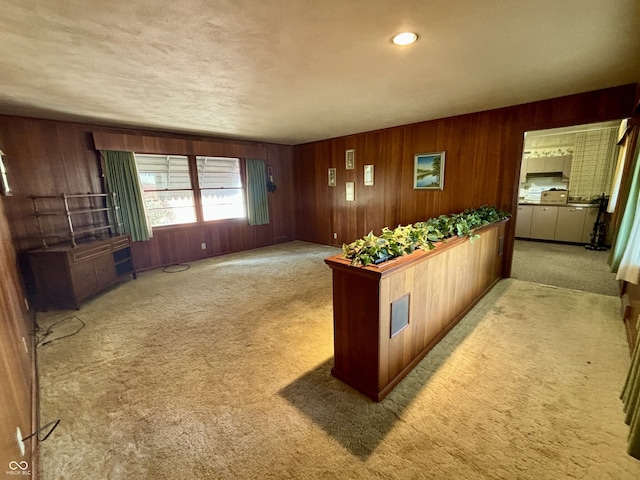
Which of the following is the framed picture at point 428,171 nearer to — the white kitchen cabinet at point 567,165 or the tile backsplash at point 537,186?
the tile backsplash at point 537,186

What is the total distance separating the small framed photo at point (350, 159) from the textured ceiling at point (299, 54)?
206cm

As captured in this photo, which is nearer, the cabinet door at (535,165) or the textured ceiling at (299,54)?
the textured ceiling at (299,54)

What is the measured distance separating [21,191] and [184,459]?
14.1 feet

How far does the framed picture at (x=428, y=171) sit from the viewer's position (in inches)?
173

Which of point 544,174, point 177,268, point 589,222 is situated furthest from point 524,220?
point 177,268

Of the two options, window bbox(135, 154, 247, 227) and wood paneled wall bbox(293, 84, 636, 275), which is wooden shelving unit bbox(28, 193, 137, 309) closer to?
window bbox(135, 154, 247, 227)

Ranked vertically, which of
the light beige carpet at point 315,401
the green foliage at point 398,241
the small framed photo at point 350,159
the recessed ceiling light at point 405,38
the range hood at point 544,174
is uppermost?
the recessed ceiling light at point 405,38

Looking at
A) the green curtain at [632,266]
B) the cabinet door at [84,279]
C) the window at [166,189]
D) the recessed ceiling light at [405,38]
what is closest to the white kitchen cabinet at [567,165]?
the green curtain at [632,266]

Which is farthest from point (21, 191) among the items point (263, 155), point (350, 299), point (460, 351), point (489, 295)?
point (489, 295)

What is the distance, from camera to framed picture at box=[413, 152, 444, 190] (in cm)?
440

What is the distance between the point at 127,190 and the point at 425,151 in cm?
512

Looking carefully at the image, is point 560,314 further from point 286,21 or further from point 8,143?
point 8,143

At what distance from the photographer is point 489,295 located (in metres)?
3.37

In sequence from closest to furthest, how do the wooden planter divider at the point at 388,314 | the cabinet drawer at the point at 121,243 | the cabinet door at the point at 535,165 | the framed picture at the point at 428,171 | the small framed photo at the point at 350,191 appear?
1. the wooden planter divider at the point at 388,314
2. the cabinet drawer at the point at 121,243
3. the framed picture at the point at 428,171
4. the small framed photo at the point at 350,191
5. the cabinet door at the point at 535,165
